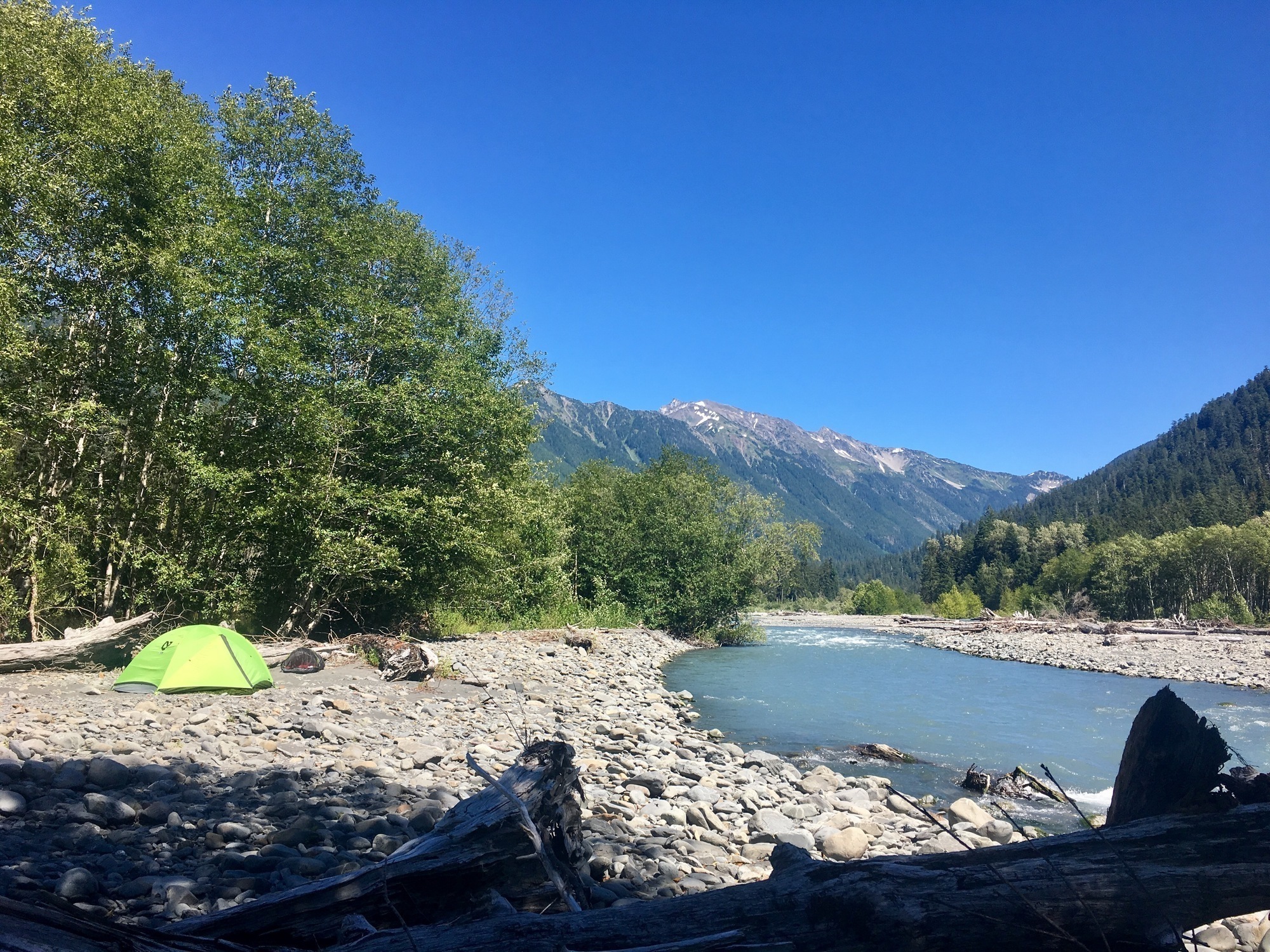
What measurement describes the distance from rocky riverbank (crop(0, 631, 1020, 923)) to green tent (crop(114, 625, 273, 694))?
0.98ft

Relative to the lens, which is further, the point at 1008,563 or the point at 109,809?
the point at 1008,563

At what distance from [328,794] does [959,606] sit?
86214 mm

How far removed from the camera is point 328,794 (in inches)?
260

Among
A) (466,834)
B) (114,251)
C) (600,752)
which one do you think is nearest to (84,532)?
(114,251)

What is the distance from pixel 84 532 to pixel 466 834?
43.4 feet

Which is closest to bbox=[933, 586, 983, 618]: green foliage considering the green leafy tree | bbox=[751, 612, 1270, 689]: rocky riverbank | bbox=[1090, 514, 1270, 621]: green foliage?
bbox=[1090, 514, 1270, 621]: green foliage

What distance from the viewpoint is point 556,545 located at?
29391 millimetres

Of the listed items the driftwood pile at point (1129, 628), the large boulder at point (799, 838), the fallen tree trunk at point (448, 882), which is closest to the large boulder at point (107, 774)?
the fallen tree trunk at point (448, 882)

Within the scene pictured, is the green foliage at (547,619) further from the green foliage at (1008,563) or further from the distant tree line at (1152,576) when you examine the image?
the green foliage at (1008,563)

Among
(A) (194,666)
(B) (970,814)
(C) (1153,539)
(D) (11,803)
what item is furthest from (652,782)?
(C) (1153,539)

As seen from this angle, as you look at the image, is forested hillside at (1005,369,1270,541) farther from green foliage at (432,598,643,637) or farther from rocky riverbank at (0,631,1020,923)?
rocky riverbank at (0,631,1020,923)

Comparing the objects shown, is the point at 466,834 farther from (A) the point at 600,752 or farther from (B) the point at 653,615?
(B) the point at 653,615

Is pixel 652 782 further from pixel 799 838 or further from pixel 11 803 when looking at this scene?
pixel 11 803

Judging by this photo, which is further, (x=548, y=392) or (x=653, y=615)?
(x=653, y=615)
